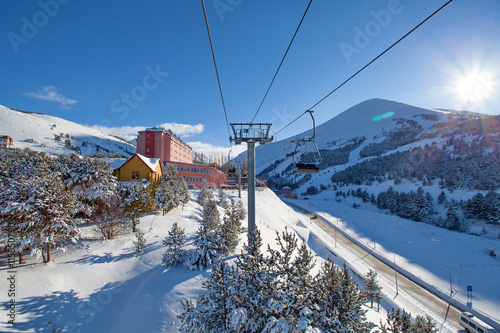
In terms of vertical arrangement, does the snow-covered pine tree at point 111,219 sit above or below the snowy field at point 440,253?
above

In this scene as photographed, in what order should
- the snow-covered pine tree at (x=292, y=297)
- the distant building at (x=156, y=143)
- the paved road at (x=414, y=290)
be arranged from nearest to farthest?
the snow-covered pine tree at (x=292, y=297)
the paved road at (x=414, y=290)
the distant building at (x=156, y=143)

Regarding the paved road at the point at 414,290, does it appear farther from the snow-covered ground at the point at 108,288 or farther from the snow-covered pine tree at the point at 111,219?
the snow-covered pine tree at the point at 111,219

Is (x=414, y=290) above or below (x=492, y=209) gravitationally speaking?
below

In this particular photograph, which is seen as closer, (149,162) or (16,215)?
(16,215)

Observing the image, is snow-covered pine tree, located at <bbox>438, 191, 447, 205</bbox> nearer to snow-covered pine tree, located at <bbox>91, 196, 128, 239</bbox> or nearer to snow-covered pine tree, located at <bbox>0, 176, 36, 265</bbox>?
snow-covered pine tree, located at <bbox>91, 196, 128, 239</bbox>

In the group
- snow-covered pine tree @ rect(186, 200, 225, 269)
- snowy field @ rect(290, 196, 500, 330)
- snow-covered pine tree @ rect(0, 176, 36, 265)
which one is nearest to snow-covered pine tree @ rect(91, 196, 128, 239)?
snow-covered pine tree @ rect(0, 176, 36, 265)

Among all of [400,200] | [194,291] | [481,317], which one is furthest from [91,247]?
[400,200]

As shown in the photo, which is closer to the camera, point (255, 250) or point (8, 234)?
point (255, 250)

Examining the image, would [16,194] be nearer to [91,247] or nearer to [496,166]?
[91,247]

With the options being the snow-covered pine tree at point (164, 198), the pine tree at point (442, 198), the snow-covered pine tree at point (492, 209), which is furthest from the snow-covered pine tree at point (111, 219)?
the pine tree at point (442, 198)

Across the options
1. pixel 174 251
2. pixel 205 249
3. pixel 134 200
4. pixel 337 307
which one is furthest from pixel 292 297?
pixel 134 200

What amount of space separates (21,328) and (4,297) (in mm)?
2578

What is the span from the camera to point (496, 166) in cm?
6138

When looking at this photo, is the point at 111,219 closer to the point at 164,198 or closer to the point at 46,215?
the point at 46,215
